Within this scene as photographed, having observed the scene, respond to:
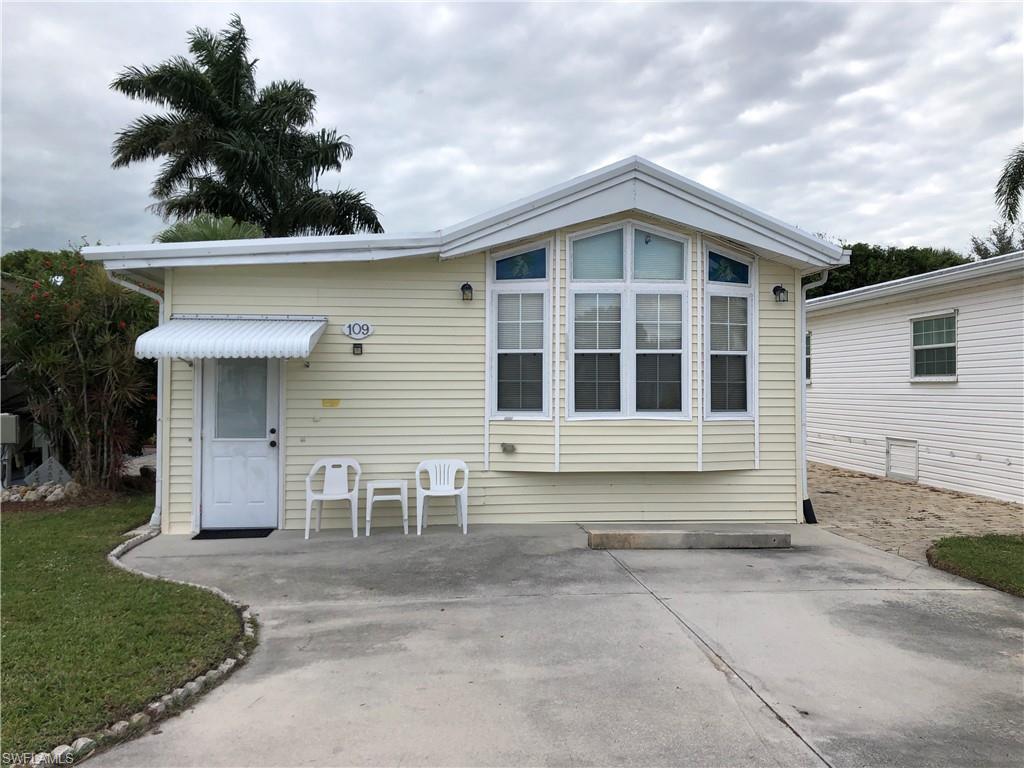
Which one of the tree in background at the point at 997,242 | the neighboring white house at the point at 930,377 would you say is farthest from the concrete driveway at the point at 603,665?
the tree in background at the point at 997,242

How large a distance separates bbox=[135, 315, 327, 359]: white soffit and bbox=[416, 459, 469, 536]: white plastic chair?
1.92 meters

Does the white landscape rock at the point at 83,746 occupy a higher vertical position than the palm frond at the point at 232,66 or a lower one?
lower

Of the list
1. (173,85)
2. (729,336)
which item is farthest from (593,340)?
(173,85)

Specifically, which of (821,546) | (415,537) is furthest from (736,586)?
(415,537)

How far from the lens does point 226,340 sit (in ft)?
20.4

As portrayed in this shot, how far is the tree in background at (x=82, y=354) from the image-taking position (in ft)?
27.4

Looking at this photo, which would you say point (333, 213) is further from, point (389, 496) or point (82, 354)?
point (389, 496)

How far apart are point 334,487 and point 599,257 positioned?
Answer: 4.07m

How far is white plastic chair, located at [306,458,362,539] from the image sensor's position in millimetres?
6641

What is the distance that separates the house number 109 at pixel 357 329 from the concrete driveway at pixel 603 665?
→ 2518 mm

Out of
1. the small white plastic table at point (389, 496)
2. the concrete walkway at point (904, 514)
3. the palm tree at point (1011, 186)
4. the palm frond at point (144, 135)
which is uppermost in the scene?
the palm frond at point (144, 135)

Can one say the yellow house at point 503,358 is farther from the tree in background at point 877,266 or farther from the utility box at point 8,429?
the tree in background at point 877,266

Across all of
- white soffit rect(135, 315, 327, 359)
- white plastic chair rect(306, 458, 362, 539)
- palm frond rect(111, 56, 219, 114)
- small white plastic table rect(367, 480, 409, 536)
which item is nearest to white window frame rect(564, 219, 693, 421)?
small white plastic table rect(367, 480, 409, 536)

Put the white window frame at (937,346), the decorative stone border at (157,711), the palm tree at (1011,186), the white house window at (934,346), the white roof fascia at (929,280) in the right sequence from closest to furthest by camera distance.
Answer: the decorative stone border at (157,711) < the white roof fascia at (929,280) < the white window frame at (937,346) < the white house window at (934,346) < the palm tree at (1011,186)
